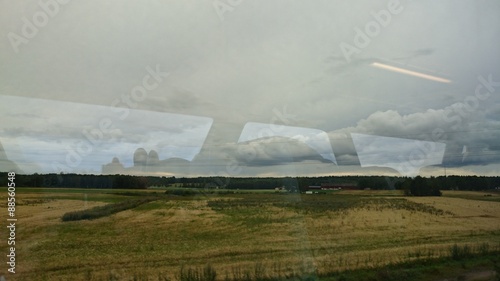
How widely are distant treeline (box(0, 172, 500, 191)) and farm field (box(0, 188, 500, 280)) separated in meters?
0.22

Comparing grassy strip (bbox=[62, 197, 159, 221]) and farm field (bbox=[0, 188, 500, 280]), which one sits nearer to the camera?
farm field (bbox=[0, 188, 500, 280])

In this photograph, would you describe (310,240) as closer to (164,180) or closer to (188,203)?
(188,203)

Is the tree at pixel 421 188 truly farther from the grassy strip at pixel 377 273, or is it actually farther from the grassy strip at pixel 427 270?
the grassy strip at pixel 377 273

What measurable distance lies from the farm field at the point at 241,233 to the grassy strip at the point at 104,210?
0.33 ft

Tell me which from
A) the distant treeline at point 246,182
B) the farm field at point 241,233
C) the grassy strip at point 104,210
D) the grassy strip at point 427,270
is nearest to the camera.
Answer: the distant treeline at point 246,182

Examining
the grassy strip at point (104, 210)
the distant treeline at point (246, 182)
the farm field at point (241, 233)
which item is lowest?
the farm field at point (241, 233)

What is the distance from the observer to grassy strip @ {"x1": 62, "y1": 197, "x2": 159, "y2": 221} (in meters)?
7.54

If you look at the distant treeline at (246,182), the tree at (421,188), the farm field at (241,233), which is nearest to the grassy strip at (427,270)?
the farm field at (241,233)

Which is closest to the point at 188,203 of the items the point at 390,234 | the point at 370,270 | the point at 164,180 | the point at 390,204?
the point at 164,180

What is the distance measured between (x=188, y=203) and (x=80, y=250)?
12.2 ft

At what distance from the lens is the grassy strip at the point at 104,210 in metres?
7.54
